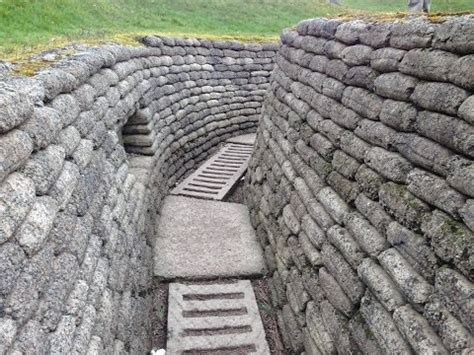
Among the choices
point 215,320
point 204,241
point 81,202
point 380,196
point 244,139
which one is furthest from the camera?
point 244,139

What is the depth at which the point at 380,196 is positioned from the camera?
3.11 m

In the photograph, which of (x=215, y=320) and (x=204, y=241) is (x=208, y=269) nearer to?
(x=204, y=241)

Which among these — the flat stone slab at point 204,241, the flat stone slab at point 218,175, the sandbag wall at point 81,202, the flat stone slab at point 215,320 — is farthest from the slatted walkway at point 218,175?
the flat stone slab at point 215,320

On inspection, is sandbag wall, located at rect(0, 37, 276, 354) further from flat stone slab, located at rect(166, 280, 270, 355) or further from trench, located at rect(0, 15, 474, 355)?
flat stone slab, located at rect(166, 280, 270, 355)

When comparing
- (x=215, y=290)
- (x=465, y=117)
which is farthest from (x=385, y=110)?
(x=215, y=290)

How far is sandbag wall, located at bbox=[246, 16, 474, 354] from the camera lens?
2.41 metres

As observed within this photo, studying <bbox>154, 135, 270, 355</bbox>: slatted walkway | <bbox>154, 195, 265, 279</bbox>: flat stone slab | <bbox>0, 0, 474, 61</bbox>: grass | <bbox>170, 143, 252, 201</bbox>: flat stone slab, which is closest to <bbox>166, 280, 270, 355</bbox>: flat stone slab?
<bbox>154, 135, 270, 355</bbox>: slatted walkway

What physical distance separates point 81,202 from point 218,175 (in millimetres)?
5062

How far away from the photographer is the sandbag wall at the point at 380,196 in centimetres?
241

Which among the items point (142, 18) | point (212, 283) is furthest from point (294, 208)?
point (142, 18)

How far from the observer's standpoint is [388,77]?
10.6 feet

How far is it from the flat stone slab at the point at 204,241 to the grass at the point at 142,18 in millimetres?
2616

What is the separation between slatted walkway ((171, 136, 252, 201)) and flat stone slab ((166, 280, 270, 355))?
244 cm

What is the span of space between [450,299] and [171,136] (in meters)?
5.88
